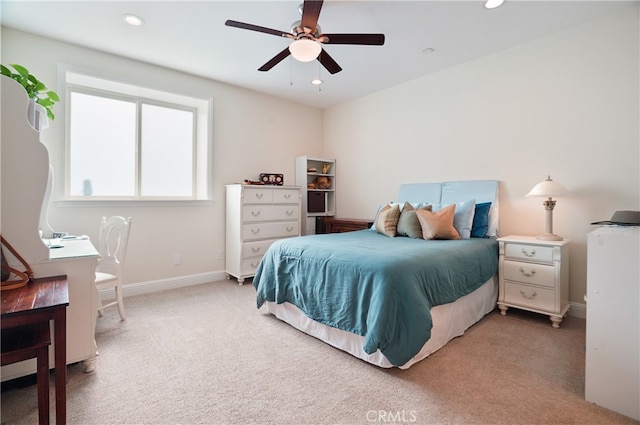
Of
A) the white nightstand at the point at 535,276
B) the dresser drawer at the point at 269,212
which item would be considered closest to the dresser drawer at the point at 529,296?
the white nightstand at the point at 535,276

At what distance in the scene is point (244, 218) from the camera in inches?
150

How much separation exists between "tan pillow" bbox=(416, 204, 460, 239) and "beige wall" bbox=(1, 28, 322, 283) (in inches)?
99.2

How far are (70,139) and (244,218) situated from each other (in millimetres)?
1950

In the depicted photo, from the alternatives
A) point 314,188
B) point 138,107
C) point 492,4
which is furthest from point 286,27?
point 314,188

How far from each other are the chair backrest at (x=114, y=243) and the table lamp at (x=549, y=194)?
11.6 feet

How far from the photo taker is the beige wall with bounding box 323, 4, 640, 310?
8.26 feet

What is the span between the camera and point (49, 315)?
128 centimetres

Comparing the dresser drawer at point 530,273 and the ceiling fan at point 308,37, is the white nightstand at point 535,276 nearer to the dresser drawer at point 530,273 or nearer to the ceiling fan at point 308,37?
the dresser drawer at point 530,273

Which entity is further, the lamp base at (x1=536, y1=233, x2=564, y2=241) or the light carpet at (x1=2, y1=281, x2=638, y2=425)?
the lamp base at (x1=536, y1=233, x2=564, y2=241)

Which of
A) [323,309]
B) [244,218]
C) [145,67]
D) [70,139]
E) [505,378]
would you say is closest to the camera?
[505,378]

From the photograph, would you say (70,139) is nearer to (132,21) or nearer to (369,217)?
(132,21)

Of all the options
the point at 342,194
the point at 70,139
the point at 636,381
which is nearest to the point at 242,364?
the point at 636,381

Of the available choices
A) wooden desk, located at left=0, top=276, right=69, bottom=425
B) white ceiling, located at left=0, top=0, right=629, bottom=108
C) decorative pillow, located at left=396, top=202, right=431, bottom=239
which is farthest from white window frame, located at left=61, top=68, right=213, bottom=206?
decorative pillow, located at left=396, top=202, right=431, bottom=239

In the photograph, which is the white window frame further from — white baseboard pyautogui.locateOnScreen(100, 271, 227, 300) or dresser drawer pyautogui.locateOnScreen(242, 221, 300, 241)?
white baseboard pyautogui.locateOnScreen(100, 271, 227, 300)
